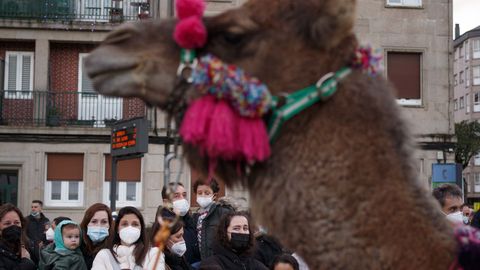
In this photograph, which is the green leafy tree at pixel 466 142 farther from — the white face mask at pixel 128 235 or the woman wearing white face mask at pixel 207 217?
the white face mask at pixel 128 235

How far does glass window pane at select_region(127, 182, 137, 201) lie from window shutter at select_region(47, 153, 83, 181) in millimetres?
1611

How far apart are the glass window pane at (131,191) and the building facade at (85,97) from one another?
3 centimetres

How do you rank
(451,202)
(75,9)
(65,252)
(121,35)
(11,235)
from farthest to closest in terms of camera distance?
(75,9) → (451,202) → (11,235) → (65,252) → (121,35)

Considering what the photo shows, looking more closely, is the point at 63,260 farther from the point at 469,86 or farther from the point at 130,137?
the point at 469,86

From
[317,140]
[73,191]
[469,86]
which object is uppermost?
[469,86]

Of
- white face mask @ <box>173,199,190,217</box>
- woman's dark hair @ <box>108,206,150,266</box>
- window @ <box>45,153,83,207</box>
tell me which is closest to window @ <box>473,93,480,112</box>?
window @ <box>45,153,83,207</box>

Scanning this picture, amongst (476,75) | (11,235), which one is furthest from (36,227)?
(476,75)

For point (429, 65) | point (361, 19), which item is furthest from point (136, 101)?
point (429, 65)

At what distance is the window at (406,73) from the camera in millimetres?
24031

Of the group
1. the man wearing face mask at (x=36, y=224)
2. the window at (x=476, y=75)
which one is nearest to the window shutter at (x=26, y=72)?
the man wearing face mask at (x=36, y=224)

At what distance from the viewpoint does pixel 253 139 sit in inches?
114

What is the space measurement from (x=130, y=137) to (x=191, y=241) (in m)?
5.81

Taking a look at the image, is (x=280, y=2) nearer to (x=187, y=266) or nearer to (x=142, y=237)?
(x=142, y=237)

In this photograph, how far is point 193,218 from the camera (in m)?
8.76
